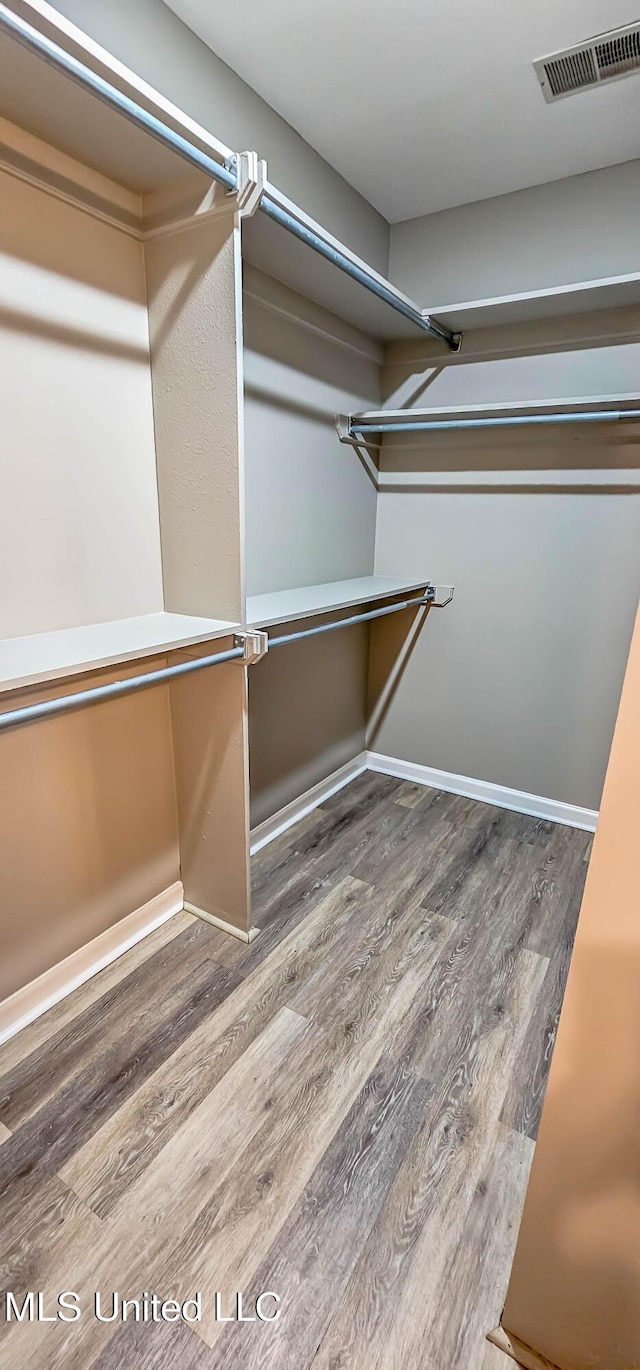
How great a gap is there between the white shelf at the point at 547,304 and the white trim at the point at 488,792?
1.96 m

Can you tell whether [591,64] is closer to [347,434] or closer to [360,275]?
[360,275]

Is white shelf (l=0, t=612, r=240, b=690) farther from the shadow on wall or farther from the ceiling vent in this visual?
the ceiling vent

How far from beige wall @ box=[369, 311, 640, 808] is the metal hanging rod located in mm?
738

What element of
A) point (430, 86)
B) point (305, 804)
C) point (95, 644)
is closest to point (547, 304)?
point (430, 86)

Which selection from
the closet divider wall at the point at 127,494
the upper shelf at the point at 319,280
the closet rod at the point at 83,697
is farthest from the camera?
the upper shelf at the point at 319,280

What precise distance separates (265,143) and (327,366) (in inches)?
26.5

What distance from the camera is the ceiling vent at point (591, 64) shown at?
1.47 metres

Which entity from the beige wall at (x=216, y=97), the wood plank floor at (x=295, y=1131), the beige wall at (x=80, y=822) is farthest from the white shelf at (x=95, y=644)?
the beige wall at (x=216, y=97)

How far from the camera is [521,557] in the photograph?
8.13 feet

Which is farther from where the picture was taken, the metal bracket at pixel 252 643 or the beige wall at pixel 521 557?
the beige wall at pixel 521 557

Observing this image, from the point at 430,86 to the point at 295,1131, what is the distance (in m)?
2.77

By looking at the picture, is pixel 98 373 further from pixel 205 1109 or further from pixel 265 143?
pixel 205 1109

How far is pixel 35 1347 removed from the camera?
99 cm

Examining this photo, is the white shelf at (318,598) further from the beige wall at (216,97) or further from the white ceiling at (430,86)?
the white ceiling at (430,86)
